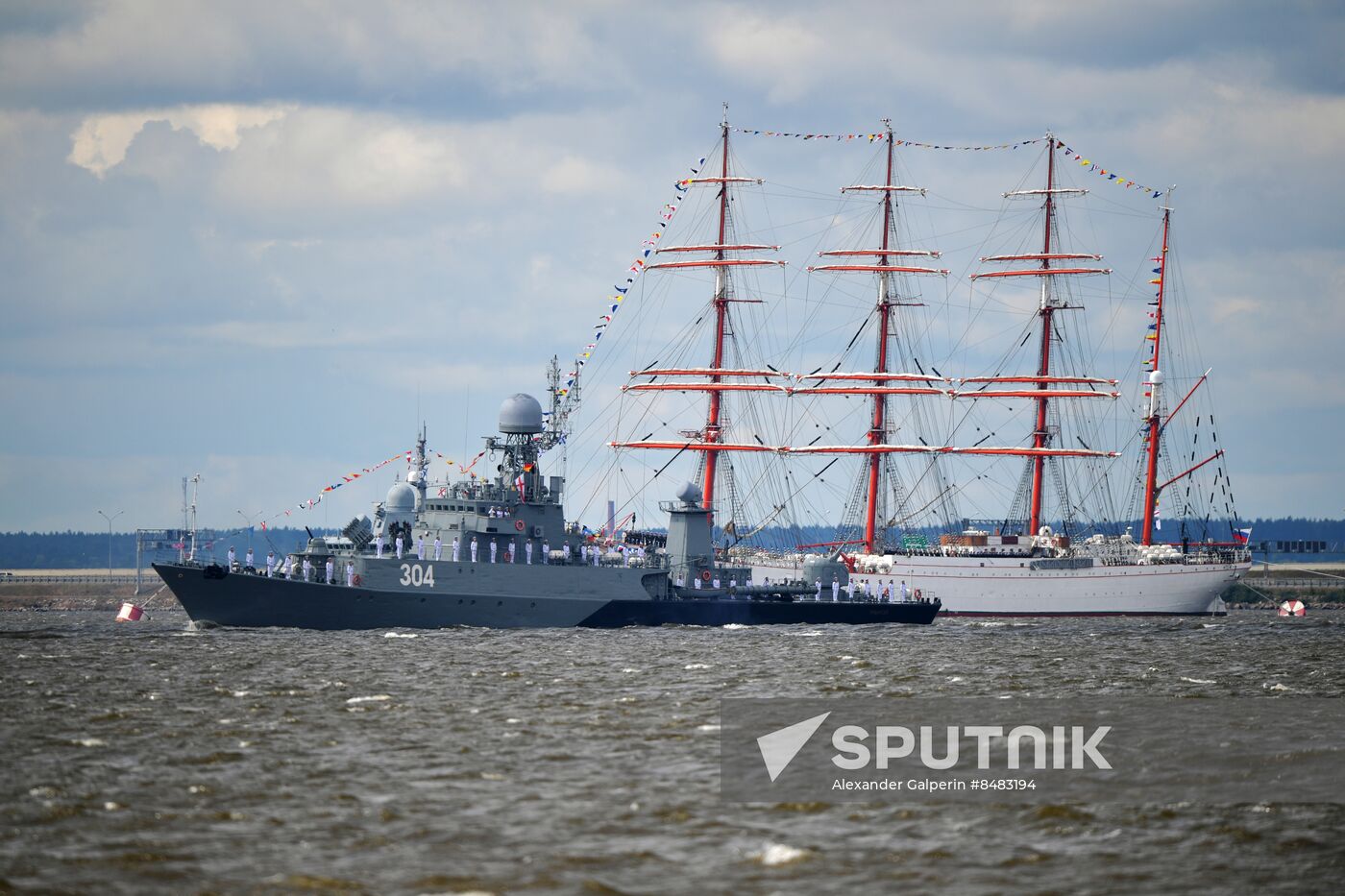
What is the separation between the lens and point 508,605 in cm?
7044

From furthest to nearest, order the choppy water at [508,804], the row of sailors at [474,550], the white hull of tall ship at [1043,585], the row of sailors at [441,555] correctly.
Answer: the white hull of tall ship at [1043,585]
the row of sailors at [474,550]
the row of sailors at [441,555]
the choppy water at [508,804]

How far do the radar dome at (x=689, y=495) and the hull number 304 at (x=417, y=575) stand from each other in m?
17.7

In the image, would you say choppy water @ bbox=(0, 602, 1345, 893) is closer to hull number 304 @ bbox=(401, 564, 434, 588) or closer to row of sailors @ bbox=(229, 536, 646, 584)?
hull number 304 @ bbox=(401, 564, 434, 588)

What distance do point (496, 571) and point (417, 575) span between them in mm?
3756

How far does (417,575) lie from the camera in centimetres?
6812

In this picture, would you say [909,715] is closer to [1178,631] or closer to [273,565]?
[273,565]

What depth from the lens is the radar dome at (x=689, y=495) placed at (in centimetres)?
8181

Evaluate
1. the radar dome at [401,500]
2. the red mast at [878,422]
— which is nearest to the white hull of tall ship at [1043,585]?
the red mast at [878,422]

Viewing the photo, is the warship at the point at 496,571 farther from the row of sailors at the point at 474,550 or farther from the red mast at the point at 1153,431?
the red mast at the point at 1153,431

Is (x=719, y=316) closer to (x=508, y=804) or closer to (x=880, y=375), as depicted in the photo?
(x=880, y=375)

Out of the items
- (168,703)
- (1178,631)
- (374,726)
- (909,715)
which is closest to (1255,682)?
(909,715)

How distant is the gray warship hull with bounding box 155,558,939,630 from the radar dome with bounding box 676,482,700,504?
6.26m

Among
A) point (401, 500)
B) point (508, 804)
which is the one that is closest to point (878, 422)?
point (401, 500)

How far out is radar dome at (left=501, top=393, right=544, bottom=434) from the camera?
246 ft
